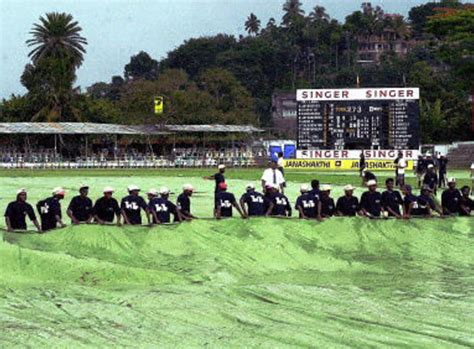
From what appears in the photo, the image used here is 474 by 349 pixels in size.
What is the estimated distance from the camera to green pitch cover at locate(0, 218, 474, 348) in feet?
39.0

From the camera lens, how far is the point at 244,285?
1562 cm

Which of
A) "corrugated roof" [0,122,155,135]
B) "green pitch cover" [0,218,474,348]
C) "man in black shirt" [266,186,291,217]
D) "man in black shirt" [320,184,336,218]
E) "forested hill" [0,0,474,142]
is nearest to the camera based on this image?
"green pitch cover" [0,218,474,348]

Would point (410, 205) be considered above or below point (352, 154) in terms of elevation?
below

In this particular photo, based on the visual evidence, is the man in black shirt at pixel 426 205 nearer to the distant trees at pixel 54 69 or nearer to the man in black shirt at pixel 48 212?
the man in black shirt at pixel 48 212

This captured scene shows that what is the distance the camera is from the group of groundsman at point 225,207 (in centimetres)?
1980

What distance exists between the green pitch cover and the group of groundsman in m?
1.05

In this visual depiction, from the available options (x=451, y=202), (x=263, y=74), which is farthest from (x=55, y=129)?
(x=263, y=74)

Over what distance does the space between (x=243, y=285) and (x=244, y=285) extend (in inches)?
0.7

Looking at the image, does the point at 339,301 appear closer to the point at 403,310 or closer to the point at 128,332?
the point at 403,310

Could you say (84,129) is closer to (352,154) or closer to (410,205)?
(352,154)

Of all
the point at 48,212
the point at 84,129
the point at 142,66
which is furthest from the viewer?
the point at 142,66

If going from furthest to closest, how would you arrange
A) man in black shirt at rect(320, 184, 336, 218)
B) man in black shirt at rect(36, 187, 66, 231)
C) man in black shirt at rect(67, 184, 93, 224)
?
man in black shirt at rect(320, 184, 336, 218)
man in black shirt at rect(67, 184, 93, 224)
man in black shirt at rect(36, 187, 66, 231)

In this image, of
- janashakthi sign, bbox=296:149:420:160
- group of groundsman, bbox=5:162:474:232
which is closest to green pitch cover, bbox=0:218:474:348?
group of groundsman, bbox=5:162:474:232

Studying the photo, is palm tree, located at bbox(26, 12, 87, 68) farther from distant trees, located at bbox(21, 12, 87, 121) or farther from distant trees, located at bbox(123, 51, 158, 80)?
distant trees, located at bbox(123, 51, 158, 80)
